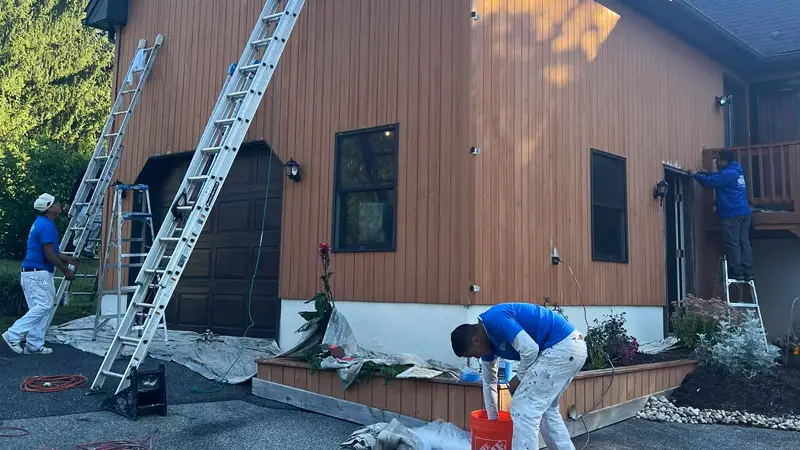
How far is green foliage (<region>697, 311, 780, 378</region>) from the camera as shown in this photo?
7.11 metres

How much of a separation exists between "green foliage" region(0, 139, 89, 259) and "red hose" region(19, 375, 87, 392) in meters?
9.26

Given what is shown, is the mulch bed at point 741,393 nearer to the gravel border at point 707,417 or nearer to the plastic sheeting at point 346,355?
the gravel border at point 707,417

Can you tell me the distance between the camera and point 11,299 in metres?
10.4

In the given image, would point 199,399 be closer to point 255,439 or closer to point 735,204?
point 255,439

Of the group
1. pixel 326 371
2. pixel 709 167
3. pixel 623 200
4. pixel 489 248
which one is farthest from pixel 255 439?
pixel 709 167

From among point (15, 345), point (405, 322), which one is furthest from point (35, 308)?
point (405, 322)

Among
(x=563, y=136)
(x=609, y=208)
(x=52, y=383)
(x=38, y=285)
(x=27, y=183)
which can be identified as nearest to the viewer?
(x=52, y=383)

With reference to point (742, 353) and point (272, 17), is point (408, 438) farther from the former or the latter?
point (272, 17)

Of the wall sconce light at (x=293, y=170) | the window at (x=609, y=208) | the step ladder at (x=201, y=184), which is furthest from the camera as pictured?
the window at (x=609, y=208)

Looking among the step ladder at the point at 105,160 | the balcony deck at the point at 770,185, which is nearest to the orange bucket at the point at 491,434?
the step ladder at the point at 105,160

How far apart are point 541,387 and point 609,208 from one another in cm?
464

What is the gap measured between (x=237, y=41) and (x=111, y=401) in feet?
17.5

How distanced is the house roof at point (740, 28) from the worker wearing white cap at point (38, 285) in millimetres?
7844

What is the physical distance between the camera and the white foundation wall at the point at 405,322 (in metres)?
6.32
